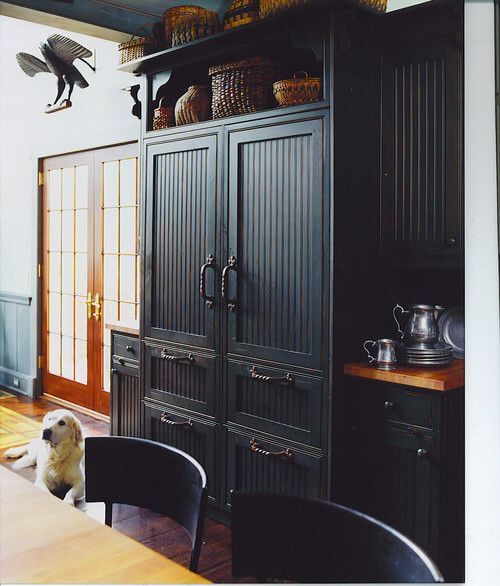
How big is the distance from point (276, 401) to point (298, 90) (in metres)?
1.28

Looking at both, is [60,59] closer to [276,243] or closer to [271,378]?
[276,243]

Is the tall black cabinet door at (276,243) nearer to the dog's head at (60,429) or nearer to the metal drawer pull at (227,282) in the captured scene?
the metal drawer pull at (227,282)

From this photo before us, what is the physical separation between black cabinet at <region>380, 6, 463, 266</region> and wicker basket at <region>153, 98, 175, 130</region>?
44.7 inches

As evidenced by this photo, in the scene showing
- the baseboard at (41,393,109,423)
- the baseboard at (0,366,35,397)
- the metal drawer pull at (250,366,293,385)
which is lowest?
the baseboard at (41,393,109,423)

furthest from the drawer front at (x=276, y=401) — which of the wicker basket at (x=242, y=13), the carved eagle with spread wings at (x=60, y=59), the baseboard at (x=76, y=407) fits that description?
the carved eagle with spread wings at (x=60, y=59)

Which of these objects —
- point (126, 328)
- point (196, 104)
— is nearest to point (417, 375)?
point (196, 104)

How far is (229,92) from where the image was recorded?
307 centimetres

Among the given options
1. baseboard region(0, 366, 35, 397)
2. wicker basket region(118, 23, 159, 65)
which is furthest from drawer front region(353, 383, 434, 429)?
→ baseboard region(0, 366, 35, 397)

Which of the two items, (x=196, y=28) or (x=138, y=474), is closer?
(x=138, y=474)

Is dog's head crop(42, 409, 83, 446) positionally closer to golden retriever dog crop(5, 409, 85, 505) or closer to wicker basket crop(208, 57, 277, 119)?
golden retriever dog crop(5, 409, 85, 505)

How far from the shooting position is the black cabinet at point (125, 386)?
374 centimetres

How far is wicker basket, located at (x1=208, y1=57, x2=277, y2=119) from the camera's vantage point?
299 centimetres

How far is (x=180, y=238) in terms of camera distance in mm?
3334

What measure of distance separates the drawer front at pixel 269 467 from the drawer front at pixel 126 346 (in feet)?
2.85
